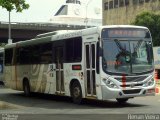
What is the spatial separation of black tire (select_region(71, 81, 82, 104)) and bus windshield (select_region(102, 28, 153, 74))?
2.11 m

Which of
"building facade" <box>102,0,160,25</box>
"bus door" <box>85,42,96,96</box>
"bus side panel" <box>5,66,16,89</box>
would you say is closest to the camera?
"bus door" <box>85,42,96,96</box>

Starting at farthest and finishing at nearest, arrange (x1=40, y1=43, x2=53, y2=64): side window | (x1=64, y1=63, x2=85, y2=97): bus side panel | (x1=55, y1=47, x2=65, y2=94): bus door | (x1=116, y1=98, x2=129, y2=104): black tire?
(x1=40, y1=43, x2=53, y2=64): side window, (x1=55, y1=47, x2=65, y2=94): bus door, (x1=116, y1=98, x2=129, y2=104): black tire, (x1=64, y1=63, x2=85, y2=97): bus side panel

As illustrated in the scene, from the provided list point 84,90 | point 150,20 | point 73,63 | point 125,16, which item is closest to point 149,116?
point 84,90

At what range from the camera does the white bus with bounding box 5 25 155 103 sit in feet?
59.6

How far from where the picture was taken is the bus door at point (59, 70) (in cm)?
2130

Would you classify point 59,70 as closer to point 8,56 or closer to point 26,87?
point 26,87

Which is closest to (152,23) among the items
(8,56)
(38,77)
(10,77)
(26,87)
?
(8,56)

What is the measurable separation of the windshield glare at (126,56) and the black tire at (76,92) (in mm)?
2117

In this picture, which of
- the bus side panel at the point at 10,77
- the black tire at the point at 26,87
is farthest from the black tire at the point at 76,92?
the bus side panel at the point at 10,77

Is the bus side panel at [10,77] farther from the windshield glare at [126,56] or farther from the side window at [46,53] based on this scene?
the windshield glare at [126,56]

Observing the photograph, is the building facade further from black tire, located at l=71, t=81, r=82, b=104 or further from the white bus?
black tire, located at l=71, t=81, r=82, b=104

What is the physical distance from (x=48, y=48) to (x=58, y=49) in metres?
1.15

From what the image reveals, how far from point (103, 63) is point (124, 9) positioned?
10121 cm

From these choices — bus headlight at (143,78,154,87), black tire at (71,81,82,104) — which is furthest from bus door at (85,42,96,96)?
bus headlight at (143,78,154,87)
